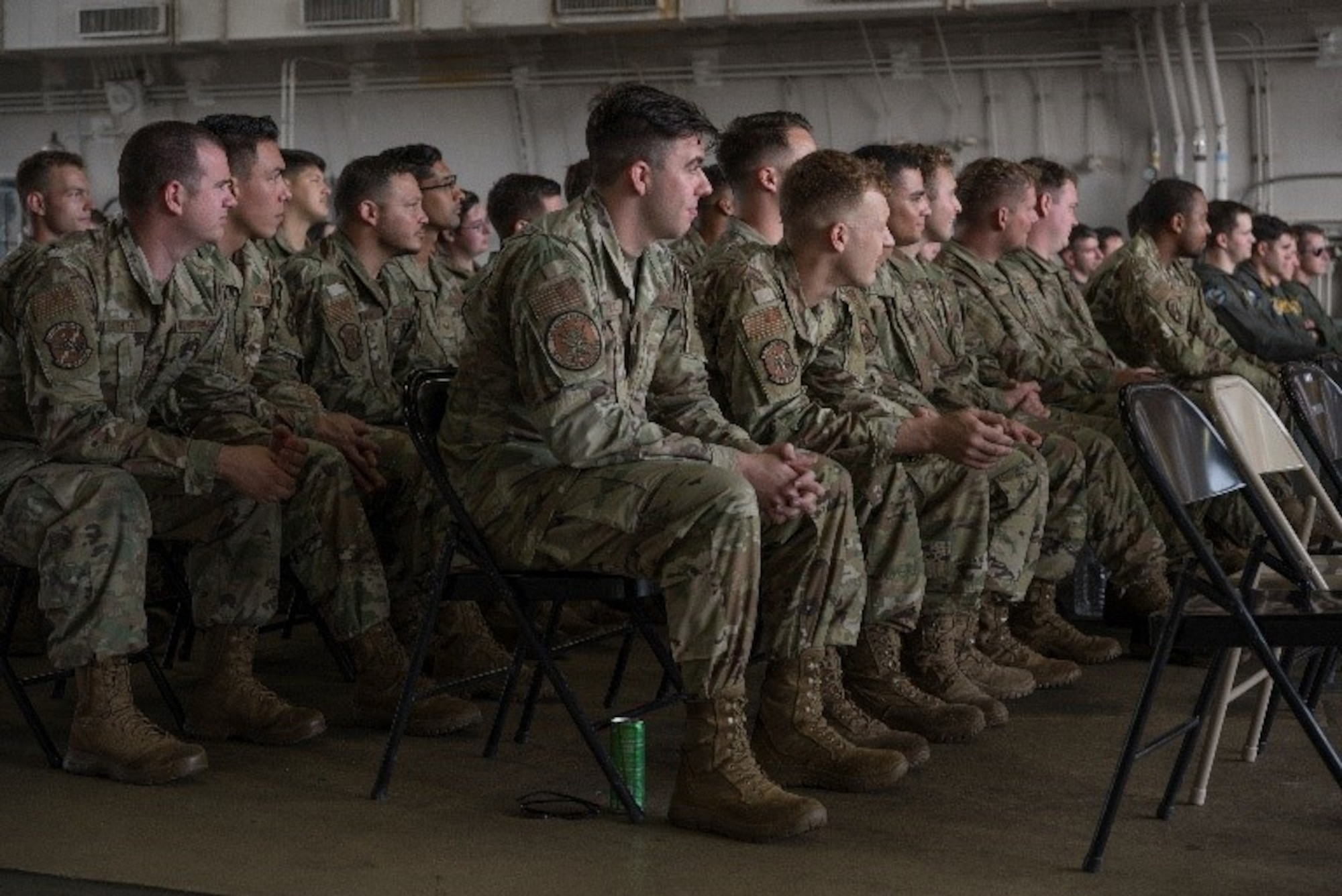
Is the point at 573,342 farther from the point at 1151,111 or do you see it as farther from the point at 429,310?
the point at 1151,111

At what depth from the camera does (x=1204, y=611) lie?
306 centimetres

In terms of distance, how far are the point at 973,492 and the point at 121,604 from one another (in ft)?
6.30

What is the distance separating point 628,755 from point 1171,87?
754cm

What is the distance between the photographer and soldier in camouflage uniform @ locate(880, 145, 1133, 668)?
4.68 meters

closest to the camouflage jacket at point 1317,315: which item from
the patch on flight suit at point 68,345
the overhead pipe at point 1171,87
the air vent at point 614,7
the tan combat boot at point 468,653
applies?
the overhead pipe at point 1171,87

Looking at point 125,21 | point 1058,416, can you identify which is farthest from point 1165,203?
point 125,21

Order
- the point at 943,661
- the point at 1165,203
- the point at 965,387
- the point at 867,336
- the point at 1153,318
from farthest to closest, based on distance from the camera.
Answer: the point at 1165,203 < the point at 1153,318 < the point at 965,387 < the point at 867,336 < the point at 943,661

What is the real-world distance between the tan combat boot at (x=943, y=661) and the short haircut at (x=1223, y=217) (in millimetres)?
4287

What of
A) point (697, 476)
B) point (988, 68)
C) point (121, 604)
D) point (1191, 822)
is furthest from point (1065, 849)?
point (988, 68)

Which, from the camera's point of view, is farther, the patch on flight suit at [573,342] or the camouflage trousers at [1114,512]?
the camouflage trousers at [1114,512]

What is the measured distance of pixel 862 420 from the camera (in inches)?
154

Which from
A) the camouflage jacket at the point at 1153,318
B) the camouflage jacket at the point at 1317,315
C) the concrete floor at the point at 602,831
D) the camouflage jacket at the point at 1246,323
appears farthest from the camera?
the camouflage jacket at the point at 1317,315

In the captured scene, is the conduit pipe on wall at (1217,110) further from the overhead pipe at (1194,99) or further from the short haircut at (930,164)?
the short haircut at (930,164)

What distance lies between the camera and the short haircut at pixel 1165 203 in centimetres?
643
